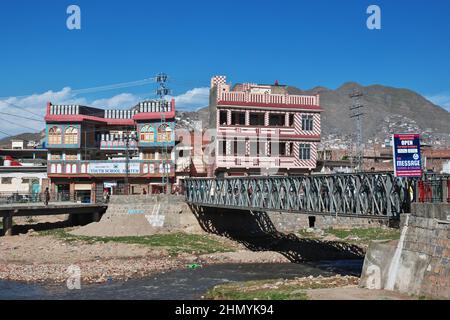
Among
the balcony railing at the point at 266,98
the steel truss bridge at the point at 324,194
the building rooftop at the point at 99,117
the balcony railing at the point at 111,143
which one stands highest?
the balcony railing at the point at 266,98

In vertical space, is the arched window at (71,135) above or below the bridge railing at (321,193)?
above

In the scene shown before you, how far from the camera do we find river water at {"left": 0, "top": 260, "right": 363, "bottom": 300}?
102ft

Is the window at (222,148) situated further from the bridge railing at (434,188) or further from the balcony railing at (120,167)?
the bridge railing at (434,188)

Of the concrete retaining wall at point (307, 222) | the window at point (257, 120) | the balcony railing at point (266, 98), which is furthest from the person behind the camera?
the window at point (257, 120)

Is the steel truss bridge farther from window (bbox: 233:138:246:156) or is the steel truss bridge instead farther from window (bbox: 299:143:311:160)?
window (bbox: 299:143:311:160)

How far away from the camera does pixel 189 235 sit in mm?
54625

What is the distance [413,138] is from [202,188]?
108 ft

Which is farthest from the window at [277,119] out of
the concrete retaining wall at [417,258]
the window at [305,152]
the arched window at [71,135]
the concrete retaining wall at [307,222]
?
the concrete retaining wall at [417,258]

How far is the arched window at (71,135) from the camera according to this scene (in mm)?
69438

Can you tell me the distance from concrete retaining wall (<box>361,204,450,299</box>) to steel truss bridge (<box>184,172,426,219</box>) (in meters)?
1.83

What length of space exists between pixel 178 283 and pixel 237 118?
33697mm

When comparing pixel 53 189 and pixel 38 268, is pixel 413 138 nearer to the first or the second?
pixel 38 268

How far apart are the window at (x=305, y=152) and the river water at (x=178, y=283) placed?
965 inches
